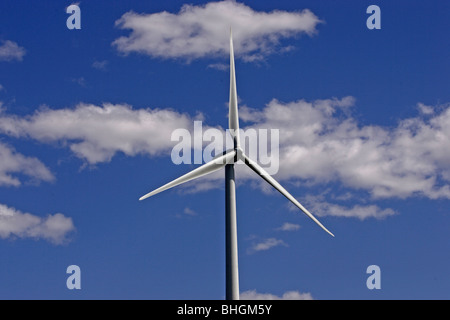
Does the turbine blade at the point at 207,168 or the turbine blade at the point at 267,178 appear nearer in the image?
the turbine blade at the point at 207,168

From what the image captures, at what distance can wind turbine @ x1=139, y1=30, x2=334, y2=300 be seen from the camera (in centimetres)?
Answer: 5006

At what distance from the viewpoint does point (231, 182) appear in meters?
52.3

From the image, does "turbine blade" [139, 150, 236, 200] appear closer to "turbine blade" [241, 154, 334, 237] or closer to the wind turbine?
the wind turbine

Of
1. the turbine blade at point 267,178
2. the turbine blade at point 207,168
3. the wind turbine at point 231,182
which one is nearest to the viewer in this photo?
the wind turbine at point 231,182

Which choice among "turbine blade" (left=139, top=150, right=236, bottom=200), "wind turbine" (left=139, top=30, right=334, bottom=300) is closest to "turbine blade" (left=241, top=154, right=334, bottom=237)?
"wind turbine" (left=139, top=30, right=334, bottom=300)

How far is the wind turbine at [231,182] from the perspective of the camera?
50.1m

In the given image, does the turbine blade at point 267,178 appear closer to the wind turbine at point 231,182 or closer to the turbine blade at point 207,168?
the wind turbine at point 231,182

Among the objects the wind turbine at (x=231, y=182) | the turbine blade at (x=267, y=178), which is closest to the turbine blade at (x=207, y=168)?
the wind turbine at (x=231, y=182)
